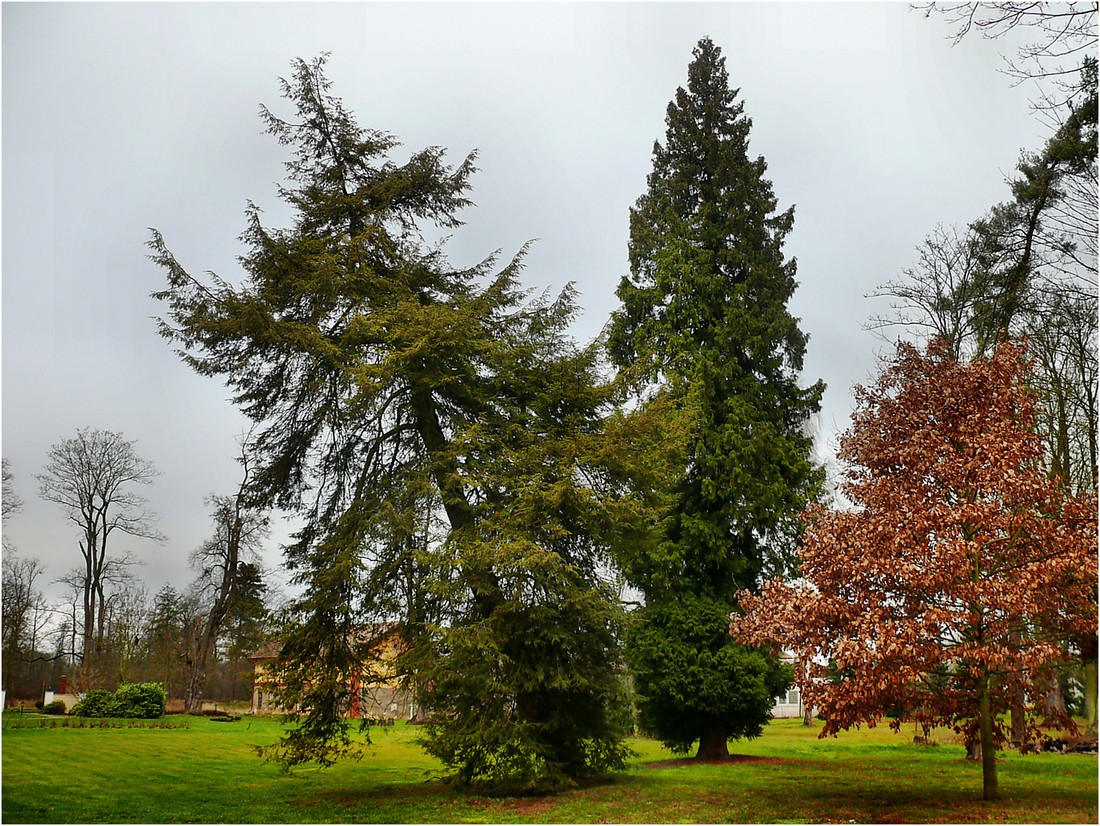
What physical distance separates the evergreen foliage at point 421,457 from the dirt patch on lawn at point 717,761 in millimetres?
4115

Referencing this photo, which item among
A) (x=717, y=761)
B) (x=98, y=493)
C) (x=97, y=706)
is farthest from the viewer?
(x=97, y=706)

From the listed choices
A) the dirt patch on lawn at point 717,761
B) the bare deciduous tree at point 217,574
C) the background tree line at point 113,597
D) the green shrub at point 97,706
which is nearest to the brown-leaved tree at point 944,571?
the dirt patch on lawn at point 717,761

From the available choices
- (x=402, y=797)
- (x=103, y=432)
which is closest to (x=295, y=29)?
(x=103, y=432)

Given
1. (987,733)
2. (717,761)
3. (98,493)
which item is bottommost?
(717,761)

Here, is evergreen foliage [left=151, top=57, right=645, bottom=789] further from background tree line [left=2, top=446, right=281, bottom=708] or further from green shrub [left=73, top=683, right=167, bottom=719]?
green shrub [left=73, top=683, right=167, bottom=719]

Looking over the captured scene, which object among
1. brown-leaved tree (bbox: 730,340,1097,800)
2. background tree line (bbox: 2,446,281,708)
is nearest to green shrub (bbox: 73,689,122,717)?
background tree line (bbox: 2,446,281,708)

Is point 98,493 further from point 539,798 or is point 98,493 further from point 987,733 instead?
point 987,733

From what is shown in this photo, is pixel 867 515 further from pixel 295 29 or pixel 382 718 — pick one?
pixel 295 29

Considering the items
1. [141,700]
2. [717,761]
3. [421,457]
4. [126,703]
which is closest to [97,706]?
[126,703]

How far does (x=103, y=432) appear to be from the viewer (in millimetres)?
19359

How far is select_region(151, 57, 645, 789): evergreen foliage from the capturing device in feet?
39.0

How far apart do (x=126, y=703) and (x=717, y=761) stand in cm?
1940

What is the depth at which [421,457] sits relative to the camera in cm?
1380

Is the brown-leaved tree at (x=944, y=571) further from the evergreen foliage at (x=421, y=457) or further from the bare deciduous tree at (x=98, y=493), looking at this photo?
the bare deciduous tree at (x=98, y=493)
